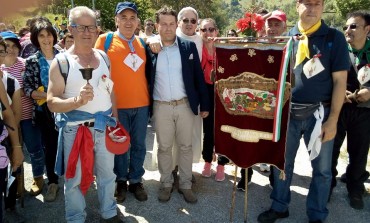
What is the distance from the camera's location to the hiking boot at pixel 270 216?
3547mm

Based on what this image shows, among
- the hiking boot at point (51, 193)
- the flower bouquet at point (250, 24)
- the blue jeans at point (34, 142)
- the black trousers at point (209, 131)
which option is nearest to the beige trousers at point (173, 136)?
the black trousers at point (209, 131)

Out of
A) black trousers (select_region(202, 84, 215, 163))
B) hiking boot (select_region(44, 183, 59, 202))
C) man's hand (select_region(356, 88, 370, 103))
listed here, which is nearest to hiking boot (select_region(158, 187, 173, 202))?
black trousers (select_region(202, 84, 215, 163))

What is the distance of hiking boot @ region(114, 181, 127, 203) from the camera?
3.97 m

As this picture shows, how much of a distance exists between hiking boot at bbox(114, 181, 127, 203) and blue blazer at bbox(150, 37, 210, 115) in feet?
4.09

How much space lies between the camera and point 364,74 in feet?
12.2

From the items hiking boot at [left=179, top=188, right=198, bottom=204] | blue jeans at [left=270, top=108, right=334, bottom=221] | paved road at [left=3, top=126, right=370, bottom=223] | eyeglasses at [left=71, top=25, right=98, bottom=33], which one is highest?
eyeglasses at [left=71, top=25, right=98, bottom=33]

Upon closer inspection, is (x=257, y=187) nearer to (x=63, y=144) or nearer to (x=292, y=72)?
(x=292, y=72)

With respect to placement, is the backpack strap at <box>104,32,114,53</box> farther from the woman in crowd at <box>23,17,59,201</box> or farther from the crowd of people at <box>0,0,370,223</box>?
the woman in crowd at <box>23,17,59,201</box>

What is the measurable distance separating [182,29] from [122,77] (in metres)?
1.14

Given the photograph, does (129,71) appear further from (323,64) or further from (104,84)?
(323,64)

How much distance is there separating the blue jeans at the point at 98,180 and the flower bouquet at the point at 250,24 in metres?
1.84

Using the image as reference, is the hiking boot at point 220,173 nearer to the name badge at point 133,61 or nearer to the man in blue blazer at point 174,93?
the man in blue blazer at point 174,93

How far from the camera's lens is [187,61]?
3.77 meters

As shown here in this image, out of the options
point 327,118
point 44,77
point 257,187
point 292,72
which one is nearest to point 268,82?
point 292,72
